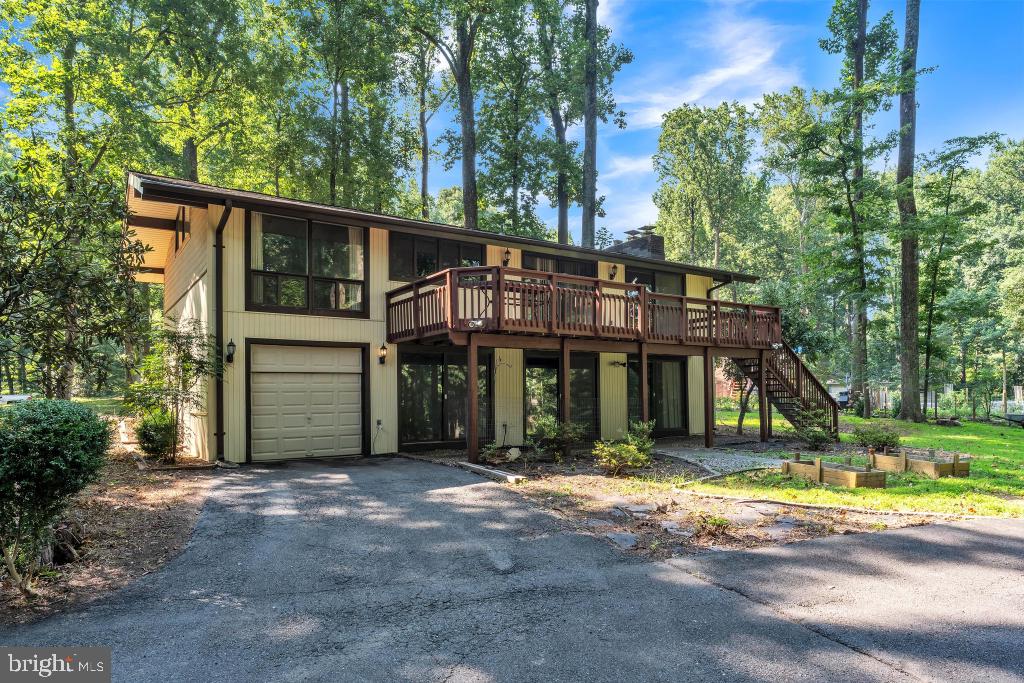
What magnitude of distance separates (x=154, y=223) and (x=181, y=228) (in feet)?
2.77

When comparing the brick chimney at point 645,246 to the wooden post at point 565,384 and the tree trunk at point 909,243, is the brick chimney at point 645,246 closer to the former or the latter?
the wooden post at point 565,384

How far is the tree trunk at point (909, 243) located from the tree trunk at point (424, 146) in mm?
19839

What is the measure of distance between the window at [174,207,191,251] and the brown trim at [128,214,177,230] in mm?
132

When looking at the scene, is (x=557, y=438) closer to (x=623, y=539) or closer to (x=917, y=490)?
(x=623, y=539)

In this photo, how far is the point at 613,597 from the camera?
4.45 m

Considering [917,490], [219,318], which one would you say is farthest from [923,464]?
[219,318]

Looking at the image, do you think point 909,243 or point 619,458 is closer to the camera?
point 619,458

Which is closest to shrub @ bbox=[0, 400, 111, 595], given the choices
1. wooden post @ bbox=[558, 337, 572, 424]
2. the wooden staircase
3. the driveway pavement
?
the driveway pavement

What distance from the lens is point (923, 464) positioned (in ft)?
31.0

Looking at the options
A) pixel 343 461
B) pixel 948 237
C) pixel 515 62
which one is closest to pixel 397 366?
pixel 343 461

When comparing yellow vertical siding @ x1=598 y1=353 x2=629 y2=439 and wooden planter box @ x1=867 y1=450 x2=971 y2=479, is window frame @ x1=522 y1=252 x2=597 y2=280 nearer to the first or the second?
yellow vertical siding @ x1=598 y1=353 x2=629 y2=439

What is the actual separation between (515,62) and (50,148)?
→ 18071 mm

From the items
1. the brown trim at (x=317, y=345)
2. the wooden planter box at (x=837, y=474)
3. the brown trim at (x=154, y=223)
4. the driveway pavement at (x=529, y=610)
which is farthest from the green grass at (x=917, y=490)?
the brown trim at (x=154, y=223)

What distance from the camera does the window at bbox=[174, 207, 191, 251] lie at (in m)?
13.0
